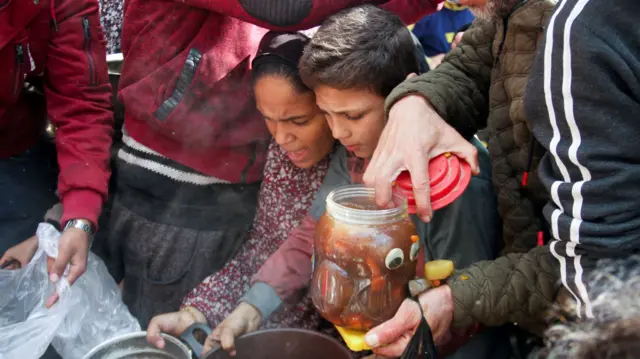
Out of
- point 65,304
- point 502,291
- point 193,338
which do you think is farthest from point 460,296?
point 65,304

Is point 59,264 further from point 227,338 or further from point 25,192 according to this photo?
point 227,338

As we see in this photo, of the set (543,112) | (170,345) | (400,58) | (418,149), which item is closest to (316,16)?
(400,58)

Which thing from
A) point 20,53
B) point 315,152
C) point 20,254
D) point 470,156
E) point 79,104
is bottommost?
point 20,254

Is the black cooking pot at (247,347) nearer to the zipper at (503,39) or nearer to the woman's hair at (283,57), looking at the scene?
the woman's hair at (283,57)

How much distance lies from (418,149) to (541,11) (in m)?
0.53

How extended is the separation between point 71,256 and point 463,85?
5.19 feet

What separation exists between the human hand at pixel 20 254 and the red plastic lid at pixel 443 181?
1724mm

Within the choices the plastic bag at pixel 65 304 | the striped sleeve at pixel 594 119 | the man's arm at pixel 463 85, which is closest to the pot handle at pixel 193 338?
the plastic bag at pixel 65 304

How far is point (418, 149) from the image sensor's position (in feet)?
4.87

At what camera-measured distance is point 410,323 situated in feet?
4.85

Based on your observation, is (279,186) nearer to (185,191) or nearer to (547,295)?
(185,191)

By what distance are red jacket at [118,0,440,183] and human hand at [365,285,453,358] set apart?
1.05 m

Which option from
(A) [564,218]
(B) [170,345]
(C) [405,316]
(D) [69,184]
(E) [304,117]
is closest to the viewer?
(A) [564,218]

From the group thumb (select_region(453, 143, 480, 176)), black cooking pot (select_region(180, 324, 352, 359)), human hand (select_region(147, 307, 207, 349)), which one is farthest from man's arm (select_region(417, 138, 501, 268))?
human hand (select_region(147, 307, 207, 349))
